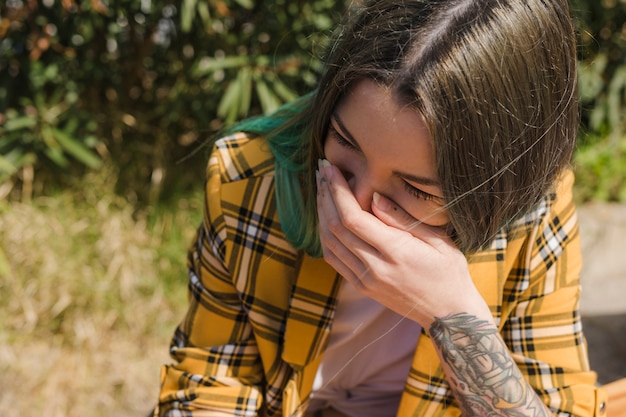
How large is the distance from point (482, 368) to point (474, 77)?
59 cm

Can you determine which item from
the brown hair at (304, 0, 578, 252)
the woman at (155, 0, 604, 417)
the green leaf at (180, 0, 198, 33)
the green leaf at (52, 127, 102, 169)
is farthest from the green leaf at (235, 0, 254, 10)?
the brown hair at (304, 0, 578, 252)

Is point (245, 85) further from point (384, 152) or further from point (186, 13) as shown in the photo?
point (384, 152)

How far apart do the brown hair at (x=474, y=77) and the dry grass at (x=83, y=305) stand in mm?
1796

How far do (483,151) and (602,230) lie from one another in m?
2.61

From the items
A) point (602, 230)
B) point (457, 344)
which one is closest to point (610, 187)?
point (602, 230)

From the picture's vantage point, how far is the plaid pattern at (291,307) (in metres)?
1.47

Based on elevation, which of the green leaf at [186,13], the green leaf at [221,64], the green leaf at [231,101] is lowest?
the green leaf at [231,101]

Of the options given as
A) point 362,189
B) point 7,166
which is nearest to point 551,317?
point 362,189

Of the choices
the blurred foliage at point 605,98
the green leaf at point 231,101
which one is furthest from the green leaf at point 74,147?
the blurred foliage at point 605,98

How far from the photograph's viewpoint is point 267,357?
5.07ft

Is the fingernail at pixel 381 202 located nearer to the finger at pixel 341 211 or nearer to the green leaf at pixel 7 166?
the finger at pixel 341 211

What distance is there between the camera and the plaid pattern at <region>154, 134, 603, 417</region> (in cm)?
147

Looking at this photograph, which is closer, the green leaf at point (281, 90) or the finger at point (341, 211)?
the finger at point (341, 211)

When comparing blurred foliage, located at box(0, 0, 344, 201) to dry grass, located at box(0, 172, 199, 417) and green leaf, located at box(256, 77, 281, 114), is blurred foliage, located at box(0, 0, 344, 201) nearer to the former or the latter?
green leaf, located at box(256, 77, 281, 114)
